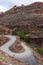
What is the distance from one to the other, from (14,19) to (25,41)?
1501 cm

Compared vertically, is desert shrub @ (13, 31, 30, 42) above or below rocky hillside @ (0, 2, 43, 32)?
below

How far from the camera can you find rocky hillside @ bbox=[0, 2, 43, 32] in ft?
218

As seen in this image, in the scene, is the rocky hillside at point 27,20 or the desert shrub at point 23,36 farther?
the rocky hillside at point 27,20

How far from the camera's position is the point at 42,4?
8219 cm

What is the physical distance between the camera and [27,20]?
2719 inches

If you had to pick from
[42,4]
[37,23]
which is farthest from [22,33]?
[42,4]

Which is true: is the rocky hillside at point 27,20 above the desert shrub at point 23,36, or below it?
above

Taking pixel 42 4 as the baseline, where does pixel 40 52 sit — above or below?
below

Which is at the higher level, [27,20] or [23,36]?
[27,20]

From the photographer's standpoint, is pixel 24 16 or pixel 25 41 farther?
pixel 24 16

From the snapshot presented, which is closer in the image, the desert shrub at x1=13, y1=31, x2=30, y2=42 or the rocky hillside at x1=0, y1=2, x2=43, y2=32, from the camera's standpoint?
the desert shrub at x1=13, y1=31, x2=30, y2=42

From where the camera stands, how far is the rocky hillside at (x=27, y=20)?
2621 inches

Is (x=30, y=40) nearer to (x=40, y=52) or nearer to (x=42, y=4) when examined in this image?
(x=40, y=52)

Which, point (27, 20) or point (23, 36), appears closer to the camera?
point (23, 36)
